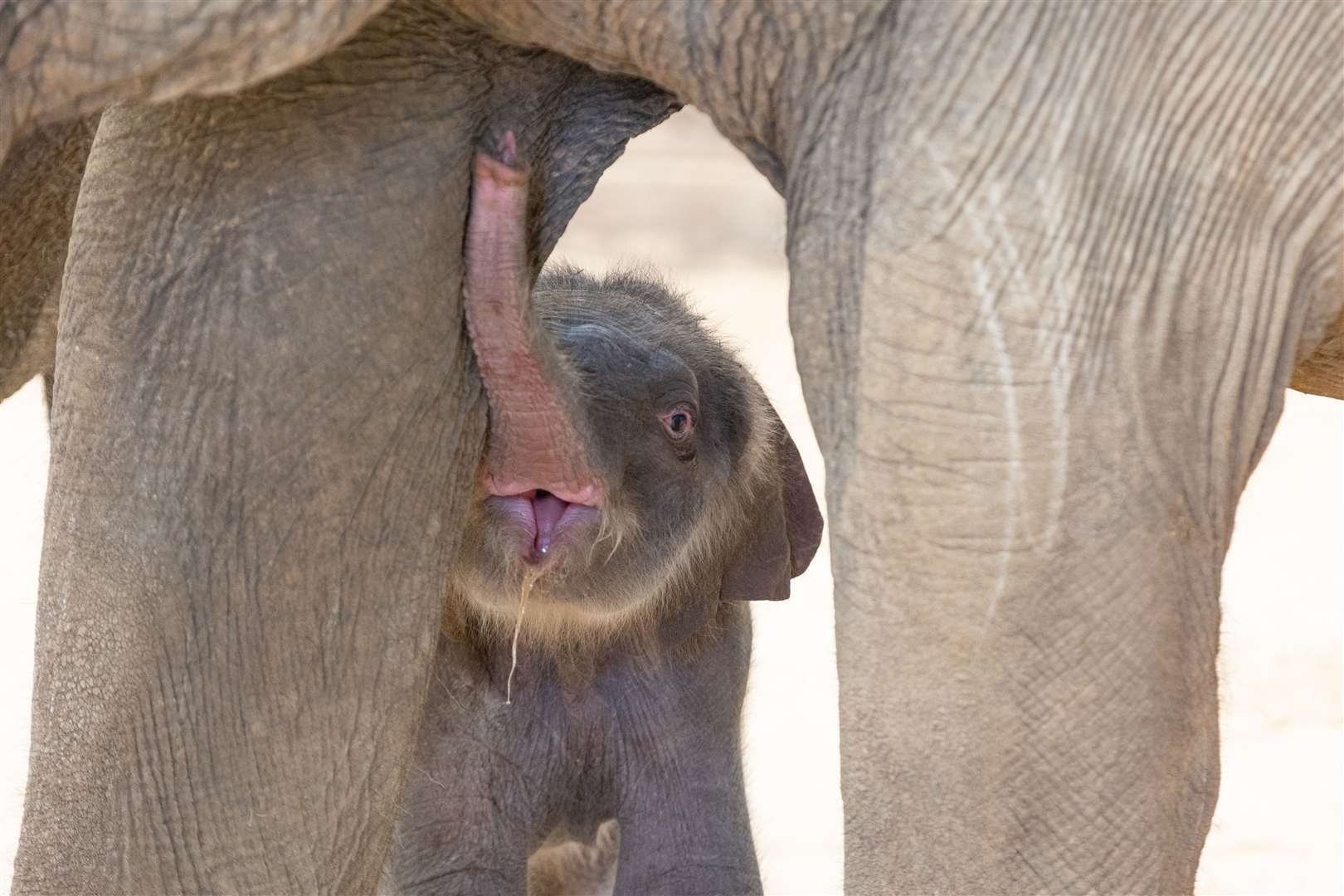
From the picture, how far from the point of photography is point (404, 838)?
9.20 feet

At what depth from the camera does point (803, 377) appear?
1656 millimetres

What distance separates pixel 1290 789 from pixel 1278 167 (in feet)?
9.13

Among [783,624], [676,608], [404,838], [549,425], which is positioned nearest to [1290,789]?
[783,624]

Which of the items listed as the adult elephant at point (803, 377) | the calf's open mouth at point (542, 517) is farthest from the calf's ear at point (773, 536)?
the adult elephant at point (803, 377)

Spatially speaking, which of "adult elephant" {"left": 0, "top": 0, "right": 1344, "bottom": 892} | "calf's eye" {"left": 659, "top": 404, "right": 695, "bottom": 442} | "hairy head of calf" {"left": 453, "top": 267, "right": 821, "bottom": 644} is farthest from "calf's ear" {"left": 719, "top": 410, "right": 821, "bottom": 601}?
"adult elephant" {"left": 0, "top": 0, "right": 1344, "bottom": 892}

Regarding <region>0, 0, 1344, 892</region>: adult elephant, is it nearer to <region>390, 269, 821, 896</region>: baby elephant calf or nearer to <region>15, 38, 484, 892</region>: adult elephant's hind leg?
<region>15, 38, 484, 892</region>: adult elephant's hind leg

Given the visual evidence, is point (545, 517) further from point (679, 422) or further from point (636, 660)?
point (636, 660)

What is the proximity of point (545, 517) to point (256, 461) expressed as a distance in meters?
0.60

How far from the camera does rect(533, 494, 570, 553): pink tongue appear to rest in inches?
93.3

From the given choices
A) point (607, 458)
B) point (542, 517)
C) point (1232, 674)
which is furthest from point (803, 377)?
point (1232, 674)

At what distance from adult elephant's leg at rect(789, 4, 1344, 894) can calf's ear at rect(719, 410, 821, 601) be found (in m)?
1.28

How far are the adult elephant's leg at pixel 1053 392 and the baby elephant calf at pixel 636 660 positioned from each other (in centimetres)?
106

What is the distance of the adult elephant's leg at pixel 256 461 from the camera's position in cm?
180

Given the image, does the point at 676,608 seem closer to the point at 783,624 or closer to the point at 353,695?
the point at 353,695
